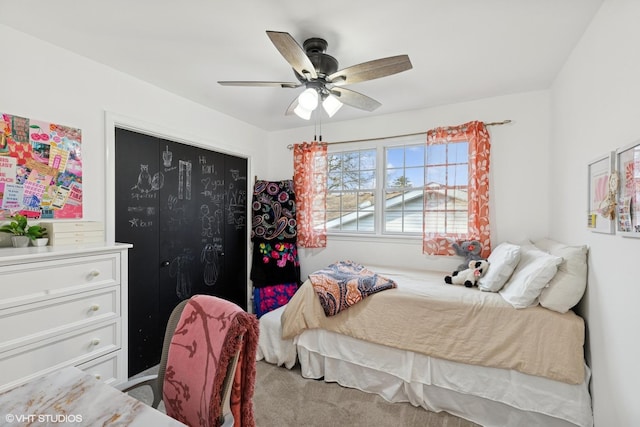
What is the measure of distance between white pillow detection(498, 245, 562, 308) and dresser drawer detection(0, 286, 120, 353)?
97.1 inches

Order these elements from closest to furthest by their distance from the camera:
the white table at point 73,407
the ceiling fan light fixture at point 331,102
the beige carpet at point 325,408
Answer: the white table at point 73,407, the beige carpet at point 325,408, the ceiling fan light fixture at point 331,102

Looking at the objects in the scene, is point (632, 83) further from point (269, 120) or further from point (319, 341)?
point (269, 120)

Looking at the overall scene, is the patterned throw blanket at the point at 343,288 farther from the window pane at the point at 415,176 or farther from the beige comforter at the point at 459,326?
the window pane at the point at 415,176

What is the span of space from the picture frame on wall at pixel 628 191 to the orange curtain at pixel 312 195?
8.45ft

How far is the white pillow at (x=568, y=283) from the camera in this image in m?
1.77

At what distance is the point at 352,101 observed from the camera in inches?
85.1

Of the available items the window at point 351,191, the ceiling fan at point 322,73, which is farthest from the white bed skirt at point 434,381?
the ceiling fan at point 322,73

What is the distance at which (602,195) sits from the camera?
5.04 feet

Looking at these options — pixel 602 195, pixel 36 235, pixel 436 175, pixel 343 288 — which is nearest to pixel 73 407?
pixel 36 235

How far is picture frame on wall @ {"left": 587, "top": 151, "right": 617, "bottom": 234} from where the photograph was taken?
141 centimetres

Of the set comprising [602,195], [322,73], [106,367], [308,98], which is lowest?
[106,367]

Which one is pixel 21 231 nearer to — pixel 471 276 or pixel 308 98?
pixel 308 98

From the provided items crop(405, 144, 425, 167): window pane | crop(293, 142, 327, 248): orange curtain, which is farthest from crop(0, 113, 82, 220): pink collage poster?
crop(405, 144, 425, 167): window pane

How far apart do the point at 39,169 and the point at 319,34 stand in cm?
196
